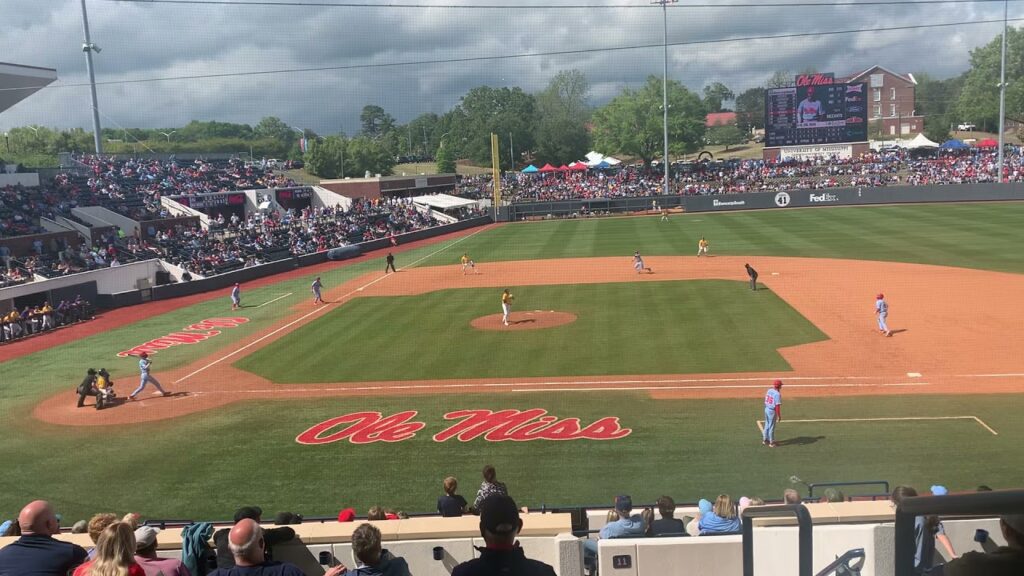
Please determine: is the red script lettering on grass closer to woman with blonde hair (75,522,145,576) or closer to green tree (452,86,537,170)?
woman with blonde hair (75,522,145,576)

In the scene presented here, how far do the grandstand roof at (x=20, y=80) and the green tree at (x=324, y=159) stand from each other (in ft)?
123

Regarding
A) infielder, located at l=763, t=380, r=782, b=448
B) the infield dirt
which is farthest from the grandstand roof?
infielder, located at l=763, t=380, r=782, b=448

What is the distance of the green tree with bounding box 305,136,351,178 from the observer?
8256 cm

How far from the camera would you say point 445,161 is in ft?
305

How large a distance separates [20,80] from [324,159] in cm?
4052

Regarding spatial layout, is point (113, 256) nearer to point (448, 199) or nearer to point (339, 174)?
point (448, 199)

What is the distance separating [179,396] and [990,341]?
2133 cm

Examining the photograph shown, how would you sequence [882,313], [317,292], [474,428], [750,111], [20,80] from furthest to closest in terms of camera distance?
[750,111] < [20,80] < [317,292] < [882,313] < [474,428]

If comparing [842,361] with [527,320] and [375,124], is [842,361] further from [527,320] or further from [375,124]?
[375,124]

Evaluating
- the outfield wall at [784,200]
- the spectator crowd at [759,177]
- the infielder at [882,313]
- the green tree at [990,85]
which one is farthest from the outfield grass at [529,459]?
the green tree at [990,85]

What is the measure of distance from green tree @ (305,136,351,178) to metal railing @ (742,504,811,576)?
83.3 m

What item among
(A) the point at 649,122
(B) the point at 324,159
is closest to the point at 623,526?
(B) the point at 324,159

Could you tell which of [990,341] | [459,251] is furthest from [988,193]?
[990,341]

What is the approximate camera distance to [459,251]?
1902 inches
